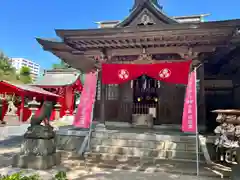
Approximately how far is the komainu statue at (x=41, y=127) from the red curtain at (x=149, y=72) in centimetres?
246

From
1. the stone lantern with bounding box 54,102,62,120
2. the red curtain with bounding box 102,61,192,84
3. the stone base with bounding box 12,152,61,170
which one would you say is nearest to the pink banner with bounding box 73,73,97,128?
the red curtain with bounding box 102,61,192,84

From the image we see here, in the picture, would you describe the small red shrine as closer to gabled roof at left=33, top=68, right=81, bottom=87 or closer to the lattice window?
gabled roof at left=33, top=68, right=81, bottom=87

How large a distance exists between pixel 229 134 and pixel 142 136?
2.79 meters

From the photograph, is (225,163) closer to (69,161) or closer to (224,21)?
(224,21)

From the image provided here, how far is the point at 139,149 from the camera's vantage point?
22.0 feet

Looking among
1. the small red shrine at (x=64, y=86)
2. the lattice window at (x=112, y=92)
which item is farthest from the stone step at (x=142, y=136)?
the small red shrine at (x=64, y=86)

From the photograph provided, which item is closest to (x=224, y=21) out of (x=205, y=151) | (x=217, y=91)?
(x=205, y=151)

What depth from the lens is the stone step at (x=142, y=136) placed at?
6.71 m

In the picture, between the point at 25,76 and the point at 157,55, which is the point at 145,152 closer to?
the point at 157,55

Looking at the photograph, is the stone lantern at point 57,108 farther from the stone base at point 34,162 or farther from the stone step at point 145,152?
the stone base at point 34,162

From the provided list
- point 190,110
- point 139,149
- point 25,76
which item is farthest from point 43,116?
point 25,76

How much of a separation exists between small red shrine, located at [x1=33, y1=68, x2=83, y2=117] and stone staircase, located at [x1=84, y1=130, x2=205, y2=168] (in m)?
15.7

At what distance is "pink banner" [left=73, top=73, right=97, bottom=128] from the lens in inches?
279

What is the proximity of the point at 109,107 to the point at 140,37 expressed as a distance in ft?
14.2
